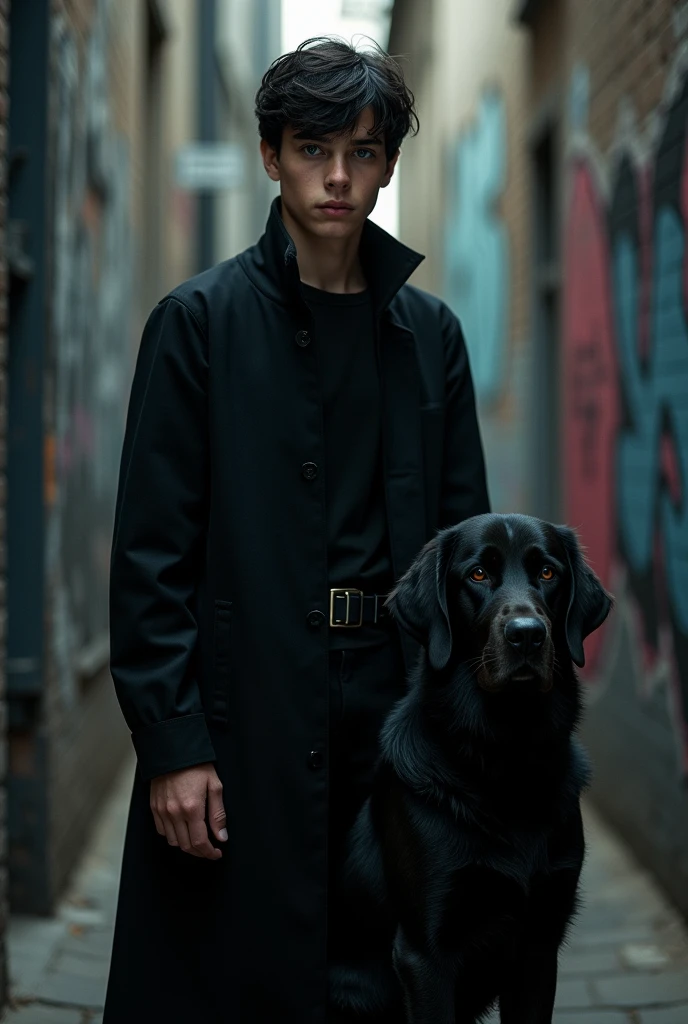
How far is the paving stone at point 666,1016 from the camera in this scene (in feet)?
12.2

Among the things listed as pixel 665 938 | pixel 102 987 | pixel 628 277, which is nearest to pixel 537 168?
pixel 628 277

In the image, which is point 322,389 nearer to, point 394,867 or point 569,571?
point 569,571

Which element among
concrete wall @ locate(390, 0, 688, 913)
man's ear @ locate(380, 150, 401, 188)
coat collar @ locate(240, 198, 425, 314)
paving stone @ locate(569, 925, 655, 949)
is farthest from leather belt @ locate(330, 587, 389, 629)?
paving stone @ locate(569, 925, 655, 949)

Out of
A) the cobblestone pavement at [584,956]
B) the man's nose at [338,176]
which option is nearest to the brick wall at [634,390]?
the cobblestone pavement at [584,956]

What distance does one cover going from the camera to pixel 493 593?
2.53 meters

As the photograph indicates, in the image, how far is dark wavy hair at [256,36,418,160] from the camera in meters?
2.73

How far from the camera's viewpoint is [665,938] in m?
4.45

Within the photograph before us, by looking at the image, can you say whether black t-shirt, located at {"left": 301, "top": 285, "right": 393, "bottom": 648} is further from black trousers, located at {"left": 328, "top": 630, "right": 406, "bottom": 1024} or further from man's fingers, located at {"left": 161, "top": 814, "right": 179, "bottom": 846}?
man's fingers, located at {"left": 161, "top": 814, "right": 179, "bottom": 846}

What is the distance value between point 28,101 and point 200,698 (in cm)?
276

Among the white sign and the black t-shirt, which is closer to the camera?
the black t-shirt

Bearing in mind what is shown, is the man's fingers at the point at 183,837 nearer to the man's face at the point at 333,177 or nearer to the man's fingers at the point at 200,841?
the man's fingers at the point at 200,841

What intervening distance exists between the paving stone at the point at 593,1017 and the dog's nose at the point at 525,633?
1809 mm

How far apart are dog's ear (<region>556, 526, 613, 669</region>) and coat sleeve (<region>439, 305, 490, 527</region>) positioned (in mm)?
434

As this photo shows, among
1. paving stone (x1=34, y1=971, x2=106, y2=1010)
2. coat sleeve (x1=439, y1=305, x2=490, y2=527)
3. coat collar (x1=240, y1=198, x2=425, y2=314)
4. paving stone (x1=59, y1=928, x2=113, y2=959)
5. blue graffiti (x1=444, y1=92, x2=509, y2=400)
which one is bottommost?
paving stone (x1=59, y1=928, x2=113, y2=959)
